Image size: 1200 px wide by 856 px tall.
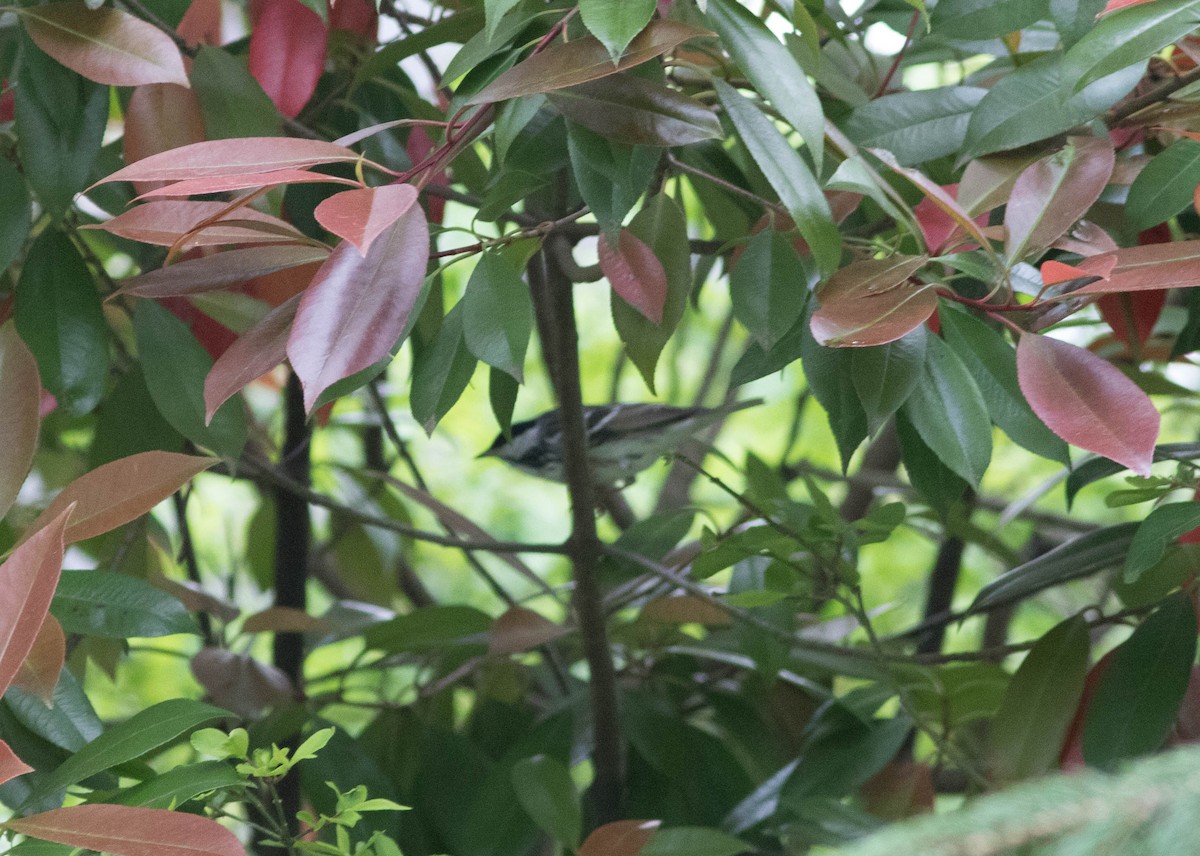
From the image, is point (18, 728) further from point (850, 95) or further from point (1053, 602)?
point (1053, 602)

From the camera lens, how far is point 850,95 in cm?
76

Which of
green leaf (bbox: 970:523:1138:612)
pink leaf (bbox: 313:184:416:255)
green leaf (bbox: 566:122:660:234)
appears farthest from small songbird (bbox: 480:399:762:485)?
pink leaf (bbox: 313:184:416:255)

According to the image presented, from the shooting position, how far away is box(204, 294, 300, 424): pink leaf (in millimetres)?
539

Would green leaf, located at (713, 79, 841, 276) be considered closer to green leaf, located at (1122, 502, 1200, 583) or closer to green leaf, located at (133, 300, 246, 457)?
green leaf, located at (1122, 502, 1200, 583)

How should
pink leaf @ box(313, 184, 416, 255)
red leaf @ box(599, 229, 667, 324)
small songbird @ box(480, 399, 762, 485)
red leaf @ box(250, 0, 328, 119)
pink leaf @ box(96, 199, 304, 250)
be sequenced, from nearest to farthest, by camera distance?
1. pink leaf @ box(313, 184, 416, 255)
2. pink leaf @ box(96, 199, 304, 250)
3. red leaf @ box(599, 229, 667, 324)
4. red leaf @ box(250, 0, 328, 119)
5. small songbird @ box(480, 399, 762, 485)

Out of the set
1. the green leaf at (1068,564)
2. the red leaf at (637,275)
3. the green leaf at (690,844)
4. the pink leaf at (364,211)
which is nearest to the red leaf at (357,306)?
the pink leaf at (364,211)

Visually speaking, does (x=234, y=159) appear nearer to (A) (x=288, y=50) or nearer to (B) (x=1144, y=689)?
(A) (x=288, y=50)

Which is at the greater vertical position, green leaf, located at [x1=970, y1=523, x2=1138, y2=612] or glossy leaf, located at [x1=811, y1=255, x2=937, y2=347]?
glossy leaf, located at [x1=811, y1=255, x2=937, y2=347]

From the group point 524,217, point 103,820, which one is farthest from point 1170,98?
point 103,820

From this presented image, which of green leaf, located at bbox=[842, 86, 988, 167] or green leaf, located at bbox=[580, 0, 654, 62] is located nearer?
green leaf, located at bbox=[580, 0, 654, 62]

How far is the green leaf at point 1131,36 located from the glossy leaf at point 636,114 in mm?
187

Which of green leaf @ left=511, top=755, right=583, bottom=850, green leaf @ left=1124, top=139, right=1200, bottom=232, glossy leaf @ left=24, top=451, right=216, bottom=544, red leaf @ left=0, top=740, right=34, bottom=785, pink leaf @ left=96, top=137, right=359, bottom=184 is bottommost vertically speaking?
green leaf @ left=511, top=755, right=583, bottom=850

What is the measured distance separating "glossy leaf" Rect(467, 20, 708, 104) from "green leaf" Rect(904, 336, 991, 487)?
0.22 metres

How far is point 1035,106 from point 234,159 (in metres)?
0.46
